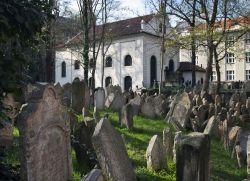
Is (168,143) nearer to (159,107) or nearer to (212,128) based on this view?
(212,128)

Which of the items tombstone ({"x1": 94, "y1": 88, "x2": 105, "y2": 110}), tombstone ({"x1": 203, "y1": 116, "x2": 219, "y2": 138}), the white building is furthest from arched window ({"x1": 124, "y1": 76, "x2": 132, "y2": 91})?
tombstone ({"x1": 203, "y1": 116, "x2": 219, "y2": 138})

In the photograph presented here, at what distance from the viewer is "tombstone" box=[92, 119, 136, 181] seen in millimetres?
5539

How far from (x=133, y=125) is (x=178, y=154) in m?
5.91

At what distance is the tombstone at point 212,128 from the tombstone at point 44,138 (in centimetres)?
456

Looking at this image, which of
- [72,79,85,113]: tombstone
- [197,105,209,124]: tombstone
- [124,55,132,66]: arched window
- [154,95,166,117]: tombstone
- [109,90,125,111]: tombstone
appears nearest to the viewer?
[197,105,209,124]: tombstone

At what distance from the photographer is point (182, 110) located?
456 inches

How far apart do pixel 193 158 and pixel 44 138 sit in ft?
6.84

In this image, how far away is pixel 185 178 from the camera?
5.01 m

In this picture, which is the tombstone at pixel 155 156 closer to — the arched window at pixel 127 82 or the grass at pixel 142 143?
the grass at pixel 142 143

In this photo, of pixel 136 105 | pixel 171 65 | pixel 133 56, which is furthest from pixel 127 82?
pixel 136 105

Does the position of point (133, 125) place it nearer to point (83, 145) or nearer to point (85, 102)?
point (85, 102)

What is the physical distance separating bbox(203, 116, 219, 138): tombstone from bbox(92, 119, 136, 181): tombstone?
410 cm

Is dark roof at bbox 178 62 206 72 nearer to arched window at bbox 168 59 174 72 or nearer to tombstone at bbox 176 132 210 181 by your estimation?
arched window at bbox 168 59 174 72

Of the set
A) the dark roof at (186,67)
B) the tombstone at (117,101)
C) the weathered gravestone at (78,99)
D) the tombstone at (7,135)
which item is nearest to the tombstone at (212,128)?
the weathered gravestone at (78,99)
